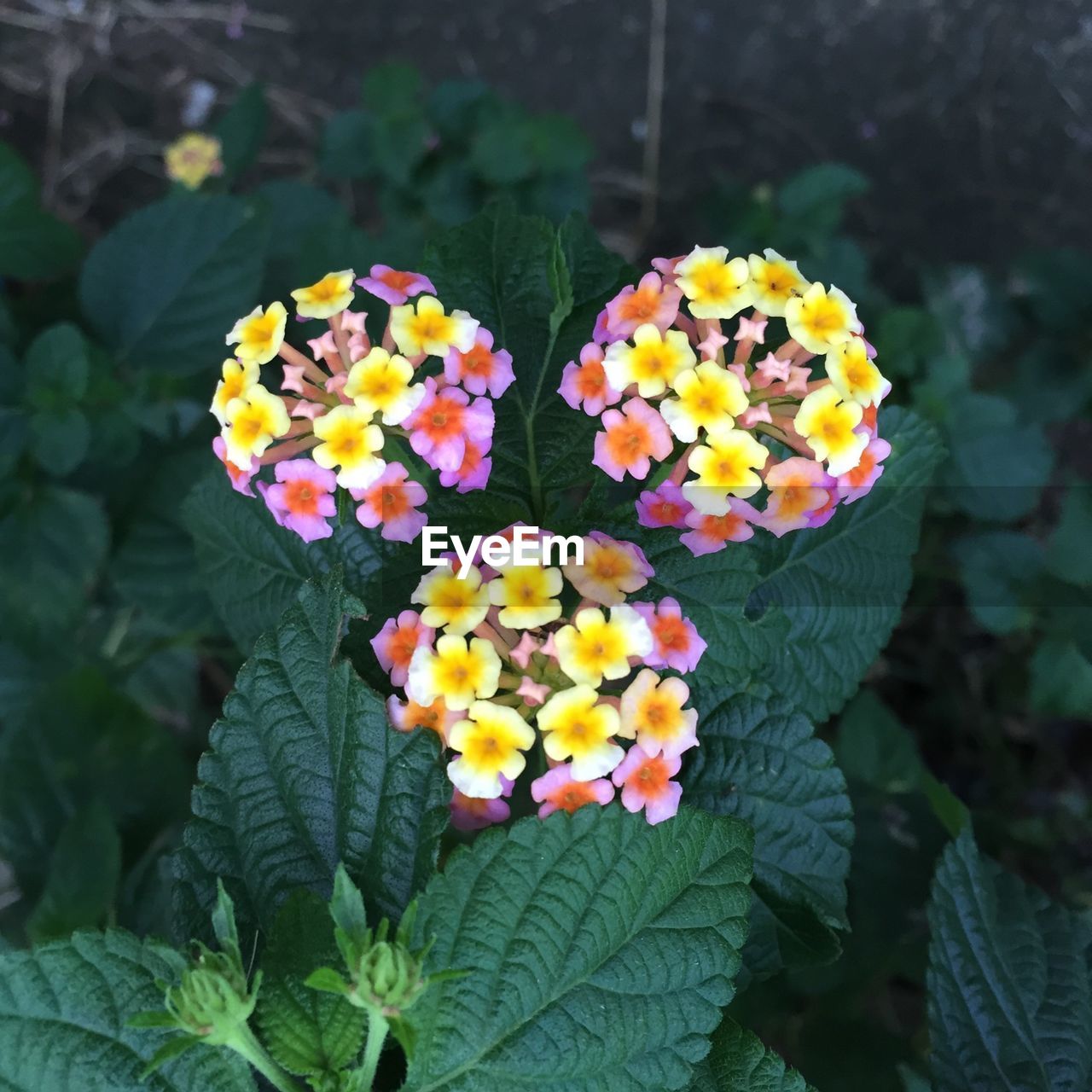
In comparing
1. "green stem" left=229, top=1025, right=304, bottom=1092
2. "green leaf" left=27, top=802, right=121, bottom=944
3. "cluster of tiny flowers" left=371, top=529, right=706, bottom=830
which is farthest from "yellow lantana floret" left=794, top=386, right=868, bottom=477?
"green leaf" left=27, top=802, right=121, bottom=944

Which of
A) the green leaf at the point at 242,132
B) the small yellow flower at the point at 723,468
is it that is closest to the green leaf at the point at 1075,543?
the small yellow flower at the point at 723,468

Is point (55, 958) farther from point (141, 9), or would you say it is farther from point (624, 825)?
point (141, 9)

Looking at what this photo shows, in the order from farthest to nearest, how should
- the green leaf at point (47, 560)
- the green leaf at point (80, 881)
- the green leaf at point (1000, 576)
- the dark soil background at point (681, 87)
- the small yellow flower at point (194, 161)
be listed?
the dark soil background at point (681, 87)
the small yellow flower at point (194, 161)
the green leaf at point (1000, 576)
the green leaf at point (47, 560)
the green leaf at point (80, 881)

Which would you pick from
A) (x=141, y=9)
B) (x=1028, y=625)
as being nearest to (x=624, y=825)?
(x=1028, y=625)

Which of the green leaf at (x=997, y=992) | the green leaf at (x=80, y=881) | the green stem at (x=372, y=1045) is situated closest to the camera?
the green stem at (x=372, y=1045)

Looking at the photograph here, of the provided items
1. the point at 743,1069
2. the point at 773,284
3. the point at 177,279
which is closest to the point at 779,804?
the point at 743,1069

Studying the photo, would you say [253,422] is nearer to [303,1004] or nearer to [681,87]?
[303,1004]

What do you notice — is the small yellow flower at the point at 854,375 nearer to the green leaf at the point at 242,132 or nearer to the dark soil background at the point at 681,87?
the green leaf at the point at 242,132
